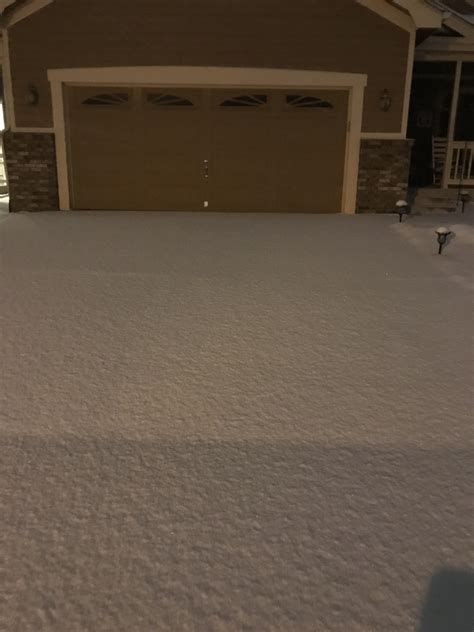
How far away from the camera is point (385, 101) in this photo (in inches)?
413

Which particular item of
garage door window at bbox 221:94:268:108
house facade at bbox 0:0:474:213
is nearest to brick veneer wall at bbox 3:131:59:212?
house facade at bbox 0:0:474:213

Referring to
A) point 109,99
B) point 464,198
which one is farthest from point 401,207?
point 109,99

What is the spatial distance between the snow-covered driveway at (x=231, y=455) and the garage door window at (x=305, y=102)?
6177 mm

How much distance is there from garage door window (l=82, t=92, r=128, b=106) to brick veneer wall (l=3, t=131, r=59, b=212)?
104cm

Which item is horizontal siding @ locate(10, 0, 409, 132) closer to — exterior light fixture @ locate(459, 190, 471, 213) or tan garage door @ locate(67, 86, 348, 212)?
tan garage door @ locate(67, 86, 348, 212)

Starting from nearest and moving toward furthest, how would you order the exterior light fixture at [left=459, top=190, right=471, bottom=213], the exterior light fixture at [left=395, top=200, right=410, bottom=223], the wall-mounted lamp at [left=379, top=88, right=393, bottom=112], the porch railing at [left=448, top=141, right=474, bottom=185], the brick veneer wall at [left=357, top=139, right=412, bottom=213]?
the exterior light fixture at [left=395, top=200, right=410, bottom=223] < the wall-mounted lamp at [left=379, top=88, right=393, bottom=112] < the brick veneer wall at [left=357, top=139, right=412, bottom=213] < the exterior light fixture at [left=459, top=190, right=471, bottom=213] < the porch railing at [left=448, top=141, right=474, bottom=185]

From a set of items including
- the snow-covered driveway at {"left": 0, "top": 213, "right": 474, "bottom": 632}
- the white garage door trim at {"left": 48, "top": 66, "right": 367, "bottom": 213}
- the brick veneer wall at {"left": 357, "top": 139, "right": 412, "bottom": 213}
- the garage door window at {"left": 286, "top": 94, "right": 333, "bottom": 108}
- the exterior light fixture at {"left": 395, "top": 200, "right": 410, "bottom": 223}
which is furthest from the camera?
A: the brick veneer wall at {"left": 357, "top": 139, "right": 412, "bottom": 213}

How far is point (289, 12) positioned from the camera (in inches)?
396

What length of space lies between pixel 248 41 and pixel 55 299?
287 inches

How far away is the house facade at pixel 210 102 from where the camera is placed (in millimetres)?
10109

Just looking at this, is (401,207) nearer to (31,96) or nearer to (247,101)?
(247,101)

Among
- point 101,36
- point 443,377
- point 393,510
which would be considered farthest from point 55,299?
point 101,36

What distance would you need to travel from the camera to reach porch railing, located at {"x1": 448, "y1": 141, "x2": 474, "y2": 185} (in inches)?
471

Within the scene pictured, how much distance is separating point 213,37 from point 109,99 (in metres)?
2.34
